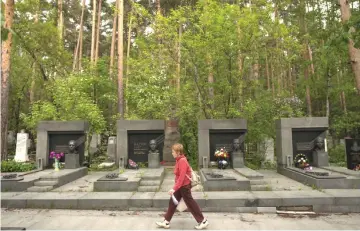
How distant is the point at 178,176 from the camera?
546cm

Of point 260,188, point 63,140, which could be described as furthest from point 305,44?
point 63,140

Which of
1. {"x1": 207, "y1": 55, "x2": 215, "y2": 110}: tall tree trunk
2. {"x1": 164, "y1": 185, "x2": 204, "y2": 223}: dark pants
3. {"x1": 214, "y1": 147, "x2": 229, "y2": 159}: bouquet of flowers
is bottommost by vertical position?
{"x1": 164, "y1": 185, "x2": 204, "y2": 223}: dark pants

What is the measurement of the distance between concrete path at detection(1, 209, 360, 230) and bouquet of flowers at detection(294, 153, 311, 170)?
4401mm

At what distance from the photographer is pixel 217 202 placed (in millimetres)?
7156

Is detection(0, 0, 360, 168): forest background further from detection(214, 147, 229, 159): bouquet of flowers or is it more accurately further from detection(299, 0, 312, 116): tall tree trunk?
detection(214, 147, 229, 159): bouquet of flowers

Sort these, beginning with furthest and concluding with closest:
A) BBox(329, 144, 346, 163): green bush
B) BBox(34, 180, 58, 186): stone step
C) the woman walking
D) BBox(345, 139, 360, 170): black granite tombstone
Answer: BBox(329, 144, 346, 163): green bush → BBox(345, 139, 360, 170): black granite tombstone → BBox(34, 180, 58, 186): stone step → the woman walking

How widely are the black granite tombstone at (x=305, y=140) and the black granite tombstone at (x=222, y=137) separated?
2.30 metres

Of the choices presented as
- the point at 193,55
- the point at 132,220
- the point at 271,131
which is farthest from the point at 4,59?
the point at 271,131

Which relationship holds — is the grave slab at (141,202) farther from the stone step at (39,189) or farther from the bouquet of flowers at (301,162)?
the bouquet of flowers at (301,162)

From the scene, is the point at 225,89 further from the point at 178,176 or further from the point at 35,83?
the point at 35,83

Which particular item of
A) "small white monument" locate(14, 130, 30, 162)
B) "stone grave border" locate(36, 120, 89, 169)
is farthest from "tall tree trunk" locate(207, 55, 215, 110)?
"small white monument" locate(14, 130, 30, 162)

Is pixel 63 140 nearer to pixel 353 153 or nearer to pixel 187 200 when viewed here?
pixel 187 200

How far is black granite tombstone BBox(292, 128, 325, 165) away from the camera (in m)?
12.8

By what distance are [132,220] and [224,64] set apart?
33.5 ft
